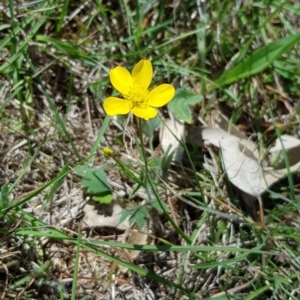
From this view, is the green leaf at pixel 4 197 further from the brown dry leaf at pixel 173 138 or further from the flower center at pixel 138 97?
the brown dry leaf at pixel 173 138

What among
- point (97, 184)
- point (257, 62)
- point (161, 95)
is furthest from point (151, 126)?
point (257, 62)

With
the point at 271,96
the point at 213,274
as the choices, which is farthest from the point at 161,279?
the point at 271,96

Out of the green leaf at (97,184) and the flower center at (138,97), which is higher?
the flower center at (138,97)

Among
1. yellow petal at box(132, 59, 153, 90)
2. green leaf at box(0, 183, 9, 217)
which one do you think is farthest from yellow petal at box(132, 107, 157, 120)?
green leaf at box(0, 183, 9, 217)

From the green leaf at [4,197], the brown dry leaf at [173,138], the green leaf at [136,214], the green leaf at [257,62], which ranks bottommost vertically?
the green leaf at [136,214]

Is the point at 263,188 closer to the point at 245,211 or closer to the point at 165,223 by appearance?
the point at 245,211

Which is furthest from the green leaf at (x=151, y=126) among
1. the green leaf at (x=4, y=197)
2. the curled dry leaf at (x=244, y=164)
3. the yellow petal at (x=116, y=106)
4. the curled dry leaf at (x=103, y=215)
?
the green leaf at (x=4, y=197)

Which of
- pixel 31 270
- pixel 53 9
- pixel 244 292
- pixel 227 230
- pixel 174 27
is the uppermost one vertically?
pixel 53 9

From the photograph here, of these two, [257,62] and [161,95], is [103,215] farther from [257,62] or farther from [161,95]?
[257,62]
